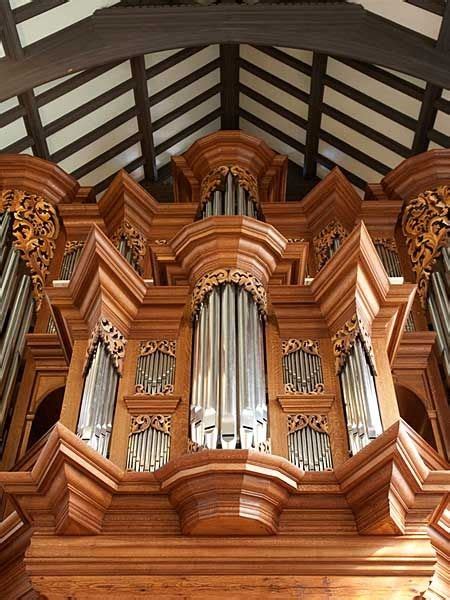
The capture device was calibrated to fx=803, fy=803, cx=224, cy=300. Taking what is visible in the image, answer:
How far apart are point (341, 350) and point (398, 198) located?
15.8 feet

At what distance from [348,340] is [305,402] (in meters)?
0.64

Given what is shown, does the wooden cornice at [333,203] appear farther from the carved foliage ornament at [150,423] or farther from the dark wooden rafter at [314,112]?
the carved foliage ornament at [150,423]

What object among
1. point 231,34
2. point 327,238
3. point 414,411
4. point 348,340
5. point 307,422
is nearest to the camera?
point 307,422

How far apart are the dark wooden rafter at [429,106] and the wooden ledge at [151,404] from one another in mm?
5157

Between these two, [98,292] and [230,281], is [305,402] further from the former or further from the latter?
[98,292]

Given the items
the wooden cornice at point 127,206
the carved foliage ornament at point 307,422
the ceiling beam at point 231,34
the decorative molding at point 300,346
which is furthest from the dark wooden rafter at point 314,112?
the carved foliage ornament at point 307,422

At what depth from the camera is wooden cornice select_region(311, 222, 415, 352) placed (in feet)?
20.3

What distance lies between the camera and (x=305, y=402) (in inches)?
219

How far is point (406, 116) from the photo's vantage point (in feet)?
33.4

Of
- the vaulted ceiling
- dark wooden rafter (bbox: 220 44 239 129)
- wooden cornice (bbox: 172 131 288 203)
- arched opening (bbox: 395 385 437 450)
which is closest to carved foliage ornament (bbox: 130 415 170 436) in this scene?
arched opening (bbox: 395 385 437 450)

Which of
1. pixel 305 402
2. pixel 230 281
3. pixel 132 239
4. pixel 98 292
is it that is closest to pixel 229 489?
pixel 305 402

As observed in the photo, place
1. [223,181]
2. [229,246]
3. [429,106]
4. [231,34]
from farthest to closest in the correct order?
[223,181] < [429,106] < [231,34] < [229,246]

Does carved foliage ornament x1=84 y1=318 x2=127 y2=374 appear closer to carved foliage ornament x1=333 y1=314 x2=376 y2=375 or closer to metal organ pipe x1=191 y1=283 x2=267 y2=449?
metal organ pipe x1=191 y1=283 x2=267 y2=449

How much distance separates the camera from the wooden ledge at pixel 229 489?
4730mm
